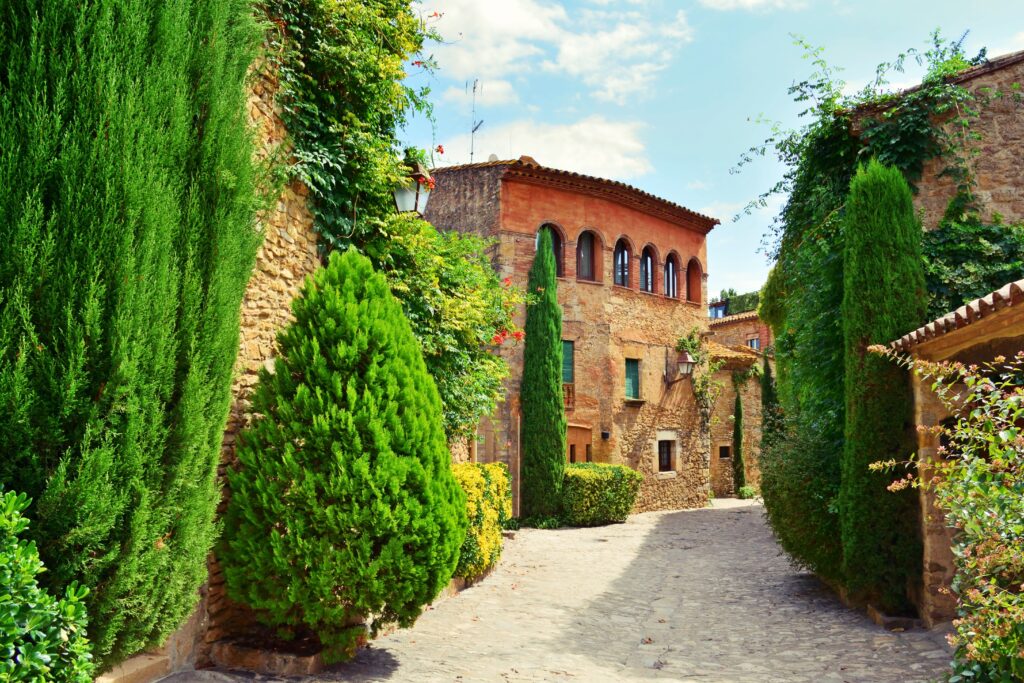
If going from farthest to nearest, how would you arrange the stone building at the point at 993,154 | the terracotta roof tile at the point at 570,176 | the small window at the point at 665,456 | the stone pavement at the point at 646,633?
the small window at the point at 665,456
the terracotta roof tile at the point at 570,176
the stone building at the point at 993,154
the stone pavement at the point at 646,633

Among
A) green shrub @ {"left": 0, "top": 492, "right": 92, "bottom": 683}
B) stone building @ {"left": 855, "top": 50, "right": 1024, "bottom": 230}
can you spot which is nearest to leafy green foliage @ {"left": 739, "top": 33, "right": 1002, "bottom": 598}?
stone building @ {"left": 855, "top": 50, "right": 1024, "bottom": 230}

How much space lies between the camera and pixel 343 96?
615 cm

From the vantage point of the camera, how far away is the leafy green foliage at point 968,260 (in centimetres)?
791

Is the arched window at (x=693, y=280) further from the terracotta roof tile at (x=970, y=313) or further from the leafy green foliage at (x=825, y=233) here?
the terracotta roof tile at (x=970, y=313)

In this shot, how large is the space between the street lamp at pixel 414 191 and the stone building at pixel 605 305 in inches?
374

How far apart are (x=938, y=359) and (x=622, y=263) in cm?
1362

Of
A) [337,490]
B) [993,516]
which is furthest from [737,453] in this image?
[337,490]

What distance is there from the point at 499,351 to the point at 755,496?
42.7 ft

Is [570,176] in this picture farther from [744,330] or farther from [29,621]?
[744,330]

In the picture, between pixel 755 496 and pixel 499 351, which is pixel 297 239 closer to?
pixel 499 351

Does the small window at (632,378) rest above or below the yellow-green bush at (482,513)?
above

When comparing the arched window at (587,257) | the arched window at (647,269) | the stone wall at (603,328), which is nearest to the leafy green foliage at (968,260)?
the stone wall at (603,328)

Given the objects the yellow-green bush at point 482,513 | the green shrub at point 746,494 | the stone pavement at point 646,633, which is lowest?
the green shrub at point 746,494

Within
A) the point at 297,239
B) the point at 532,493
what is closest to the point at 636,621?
the point at 297,239
